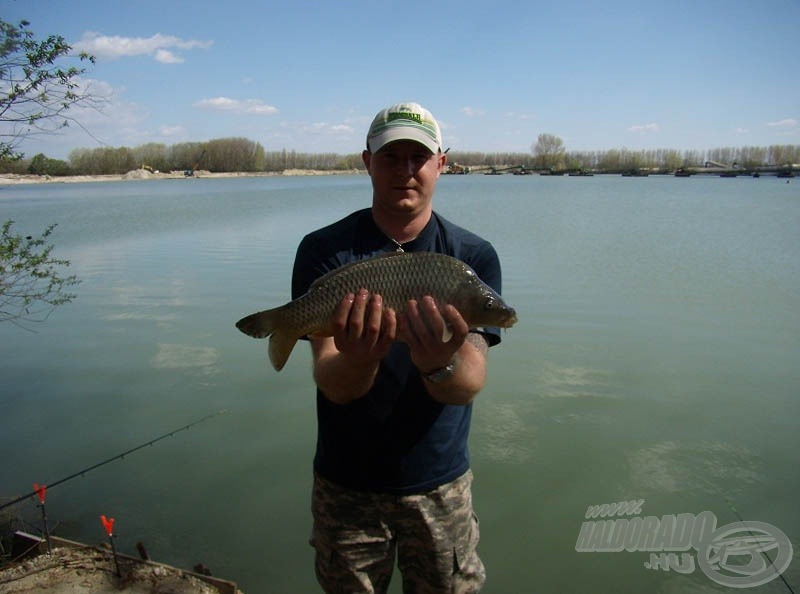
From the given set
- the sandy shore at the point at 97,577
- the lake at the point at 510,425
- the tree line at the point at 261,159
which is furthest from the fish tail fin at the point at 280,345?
the tree line at the point at 261,159

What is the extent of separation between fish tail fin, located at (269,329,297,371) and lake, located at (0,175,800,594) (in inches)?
94.4

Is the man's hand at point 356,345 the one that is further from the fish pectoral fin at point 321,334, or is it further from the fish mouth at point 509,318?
the fish mouth at point 509,318

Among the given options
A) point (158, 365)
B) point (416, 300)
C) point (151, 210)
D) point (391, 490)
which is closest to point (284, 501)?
point (391, 490)

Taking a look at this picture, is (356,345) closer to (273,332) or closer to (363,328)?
(363,328)

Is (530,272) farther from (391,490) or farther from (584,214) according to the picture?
(584,214)

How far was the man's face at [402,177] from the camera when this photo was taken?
2.17m

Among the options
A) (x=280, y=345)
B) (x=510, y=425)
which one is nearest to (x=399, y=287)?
(x=280, y=345)

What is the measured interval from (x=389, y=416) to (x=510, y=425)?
13.2 feet

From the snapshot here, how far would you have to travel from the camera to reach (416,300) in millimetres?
2119

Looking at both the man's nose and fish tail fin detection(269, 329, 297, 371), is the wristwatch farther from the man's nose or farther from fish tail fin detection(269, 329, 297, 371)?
the man's nose

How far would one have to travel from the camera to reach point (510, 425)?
583 centimetres

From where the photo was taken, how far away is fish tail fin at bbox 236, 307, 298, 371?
7.47ft

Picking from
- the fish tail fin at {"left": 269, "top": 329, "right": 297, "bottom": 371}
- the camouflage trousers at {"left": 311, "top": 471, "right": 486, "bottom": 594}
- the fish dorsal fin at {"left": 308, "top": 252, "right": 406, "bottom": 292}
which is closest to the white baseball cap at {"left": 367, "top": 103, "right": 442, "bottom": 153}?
the fish dorsal fin at {"left": 308, "top": 252, "right": 406, "bottom": 292}

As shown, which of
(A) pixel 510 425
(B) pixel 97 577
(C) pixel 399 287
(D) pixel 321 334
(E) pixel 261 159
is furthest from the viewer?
(E) pixel 261 159
